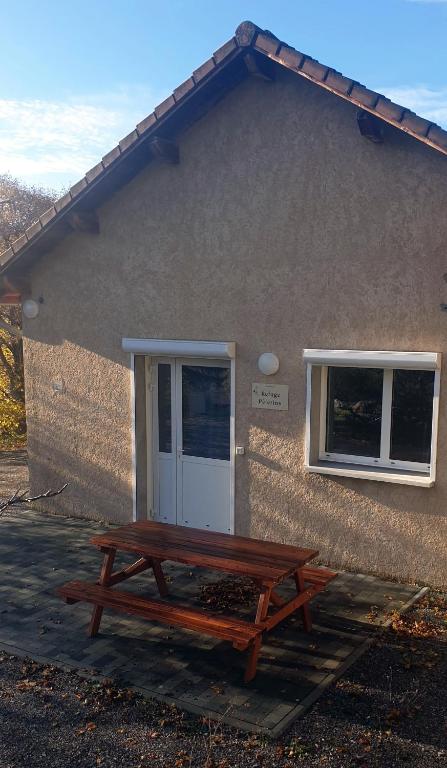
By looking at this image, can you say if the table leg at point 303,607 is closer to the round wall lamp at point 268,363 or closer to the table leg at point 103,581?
the table leg at point 103,581

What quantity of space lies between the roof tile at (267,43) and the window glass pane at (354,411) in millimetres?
3227

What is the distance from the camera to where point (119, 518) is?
9.07 meters

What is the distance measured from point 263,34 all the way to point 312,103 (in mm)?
806

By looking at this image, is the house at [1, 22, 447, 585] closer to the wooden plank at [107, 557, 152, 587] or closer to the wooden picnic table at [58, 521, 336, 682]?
the wooden picnic table at [58, 521, 336, 682]

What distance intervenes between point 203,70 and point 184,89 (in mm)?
278

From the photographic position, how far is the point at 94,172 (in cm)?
793

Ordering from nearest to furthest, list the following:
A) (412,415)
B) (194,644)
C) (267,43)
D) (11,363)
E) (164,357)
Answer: (194,644)
(267,43)
(412,415)
(164,357)
(11,363)

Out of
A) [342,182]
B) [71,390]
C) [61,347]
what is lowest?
[71,390]

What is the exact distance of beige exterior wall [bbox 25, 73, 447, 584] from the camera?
658cm

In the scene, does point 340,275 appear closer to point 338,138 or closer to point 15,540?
point 338,138

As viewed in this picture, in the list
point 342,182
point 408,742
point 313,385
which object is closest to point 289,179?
point 342,182

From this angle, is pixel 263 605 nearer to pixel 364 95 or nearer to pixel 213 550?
pixel 213 550

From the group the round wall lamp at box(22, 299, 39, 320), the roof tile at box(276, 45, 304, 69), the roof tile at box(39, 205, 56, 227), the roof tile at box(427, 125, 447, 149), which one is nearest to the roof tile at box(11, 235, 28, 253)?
the roof tile at box(39, 205, 56, 227)

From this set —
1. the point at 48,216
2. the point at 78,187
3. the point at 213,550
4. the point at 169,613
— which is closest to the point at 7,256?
the point at 48,216
